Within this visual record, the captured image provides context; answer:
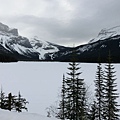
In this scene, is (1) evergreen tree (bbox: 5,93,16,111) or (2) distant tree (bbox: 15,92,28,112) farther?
(2) distant tree (bbox: 15,92,28,112)

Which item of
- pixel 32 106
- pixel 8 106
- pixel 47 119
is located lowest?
pixel 32 106

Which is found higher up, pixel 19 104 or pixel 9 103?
pixel 9 103

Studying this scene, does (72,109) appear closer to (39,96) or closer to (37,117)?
(37,117)

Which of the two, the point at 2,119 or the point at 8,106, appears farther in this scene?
the point at 8,106

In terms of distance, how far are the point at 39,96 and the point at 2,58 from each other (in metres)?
113

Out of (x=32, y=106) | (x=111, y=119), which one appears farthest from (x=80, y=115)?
(x=32, y=106)

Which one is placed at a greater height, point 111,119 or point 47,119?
point 47,119

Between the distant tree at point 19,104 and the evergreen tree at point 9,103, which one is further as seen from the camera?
the distant tree at point 19,104

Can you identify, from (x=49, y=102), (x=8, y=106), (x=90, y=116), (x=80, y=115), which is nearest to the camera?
(x=8, y=106)

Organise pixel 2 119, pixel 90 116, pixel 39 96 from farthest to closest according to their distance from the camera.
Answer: pixel 39 96 → pixel 90 116 → pixel 2 119

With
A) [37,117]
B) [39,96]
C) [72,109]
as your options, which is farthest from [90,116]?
[37,117]

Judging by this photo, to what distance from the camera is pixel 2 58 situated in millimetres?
137125

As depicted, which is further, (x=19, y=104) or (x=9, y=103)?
(x=19, y=104)

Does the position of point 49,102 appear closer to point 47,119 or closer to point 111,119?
point 111,119
